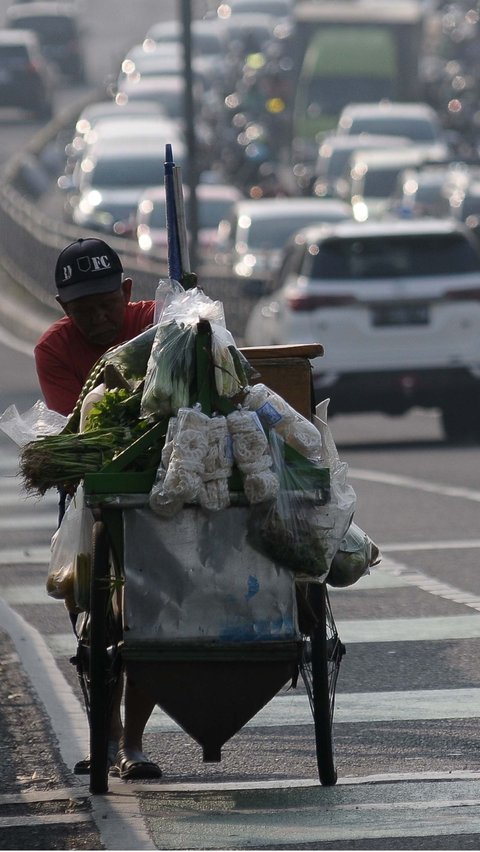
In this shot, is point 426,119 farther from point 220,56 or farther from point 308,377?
point 308,377

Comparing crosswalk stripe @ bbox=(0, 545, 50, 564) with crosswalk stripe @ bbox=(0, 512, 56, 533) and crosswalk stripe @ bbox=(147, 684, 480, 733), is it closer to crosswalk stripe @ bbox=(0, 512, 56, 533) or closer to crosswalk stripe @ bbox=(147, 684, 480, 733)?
crosswalk stripe @ bbox=(0, 512, 56, 533)

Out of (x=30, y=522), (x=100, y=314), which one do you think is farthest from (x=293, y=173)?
(x=100, y=314)

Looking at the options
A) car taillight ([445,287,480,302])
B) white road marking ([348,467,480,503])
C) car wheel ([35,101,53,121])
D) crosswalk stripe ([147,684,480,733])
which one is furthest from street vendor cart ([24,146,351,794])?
car wheel ([35,101,53,121])

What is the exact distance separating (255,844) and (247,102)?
166 feet

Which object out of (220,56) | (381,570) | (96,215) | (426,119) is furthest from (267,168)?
(381,570)

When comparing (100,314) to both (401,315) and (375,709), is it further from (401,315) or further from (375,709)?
(401,315)

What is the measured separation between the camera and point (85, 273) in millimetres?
6715

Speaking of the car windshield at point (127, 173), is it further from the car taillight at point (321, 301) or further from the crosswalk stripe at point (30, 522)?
the crosswalk stripe at point (30, 522)

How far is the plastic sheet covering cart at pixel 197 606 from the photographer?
6.00m

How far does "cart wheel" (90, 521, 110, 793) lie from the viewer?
613 centimetres

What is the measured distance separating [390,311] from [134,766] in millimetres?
11388

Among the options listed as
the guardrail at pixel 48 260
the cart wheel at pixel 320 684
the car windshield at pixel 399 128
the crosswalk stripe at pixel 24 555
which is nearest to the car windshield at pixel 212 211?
the guardrail at pixel 48 260

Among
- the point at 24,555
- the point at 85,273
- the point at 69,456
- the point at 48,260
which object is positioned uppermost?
the point at 85,273

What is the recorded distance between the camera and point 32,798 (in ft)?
20.6
